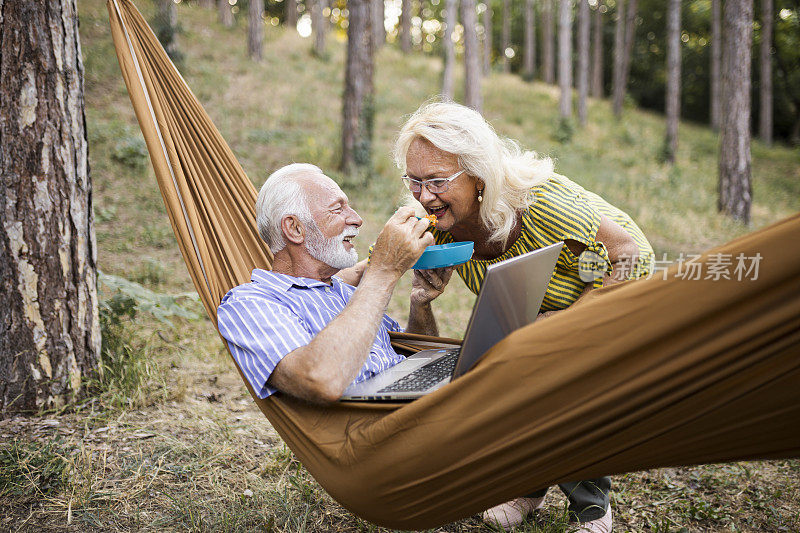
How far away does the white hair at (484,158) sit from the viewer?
2.00 meters

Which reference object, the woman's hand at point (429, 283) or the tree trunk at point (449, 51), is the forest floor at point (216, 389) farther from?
the tree trunk at point (449, 51)

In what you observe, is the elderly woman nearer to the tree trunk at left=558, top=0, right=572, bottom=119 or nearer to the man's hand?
the man's hand

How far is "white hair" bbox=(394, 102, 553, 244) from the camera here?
200 centimetres

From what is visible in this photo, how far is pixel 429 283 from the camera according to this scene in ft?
6.93

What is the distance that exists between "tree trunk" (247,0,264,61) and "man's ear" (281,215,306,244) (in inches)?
423

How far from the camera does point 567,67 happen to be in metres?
13.0

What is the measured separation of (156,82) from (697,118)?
24.7 meters

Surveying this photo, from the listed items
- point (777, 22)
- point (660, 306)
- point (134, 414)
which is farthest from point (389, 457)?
point (777, 22)

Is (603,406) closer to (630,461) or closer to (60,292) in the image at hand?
(630,461)

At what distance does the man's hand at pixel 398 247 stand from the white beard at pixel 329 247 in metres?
0.31

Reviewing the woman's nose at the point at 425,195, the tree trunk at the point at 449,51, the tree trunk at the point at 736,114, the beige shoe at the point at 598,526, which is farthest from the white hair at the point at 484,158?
the tree trunk at the point at 449,51

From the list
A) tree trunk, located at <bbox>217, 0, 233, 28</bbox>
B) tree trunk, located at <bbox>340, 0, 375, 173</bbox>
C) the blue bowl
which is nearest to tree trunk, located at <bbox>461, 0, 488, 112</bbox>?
tree trunk, located at <bbox>340, 0, 375, 173</bbox>

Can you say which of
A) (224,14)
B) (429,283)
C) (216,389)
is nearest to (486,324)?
(429,283)

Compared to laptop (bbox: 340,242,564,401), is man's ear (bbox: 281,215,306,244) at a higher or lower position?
higher
